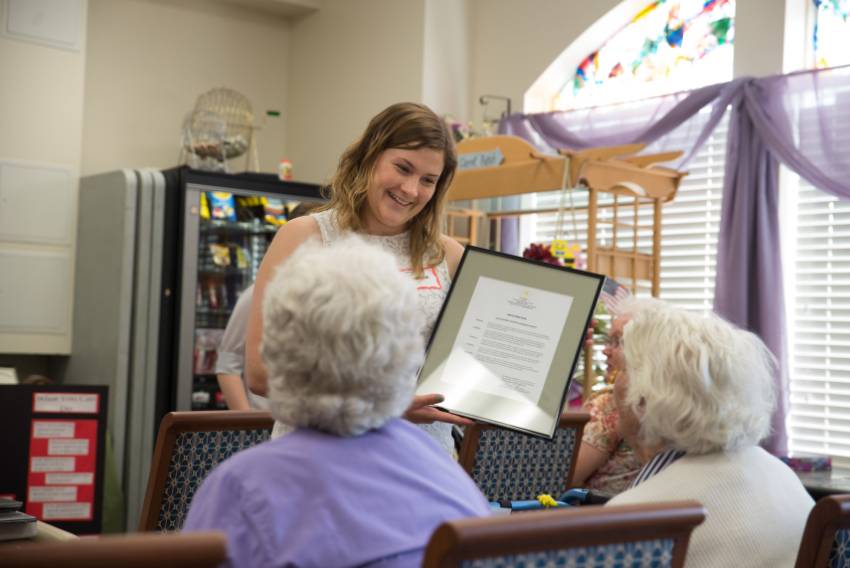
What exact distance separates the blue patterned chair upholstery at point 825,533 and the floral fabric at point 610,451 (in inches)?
54.0

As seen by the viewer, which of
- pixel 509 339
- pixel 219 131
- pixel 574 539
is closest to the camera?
pixel 574 539

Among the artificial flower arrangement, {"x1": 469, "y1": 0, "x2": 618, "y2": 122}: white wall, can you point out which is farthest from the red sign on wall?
{"x1": 469, "y1": 0, "x2": 618, "y2": 122}: white wall

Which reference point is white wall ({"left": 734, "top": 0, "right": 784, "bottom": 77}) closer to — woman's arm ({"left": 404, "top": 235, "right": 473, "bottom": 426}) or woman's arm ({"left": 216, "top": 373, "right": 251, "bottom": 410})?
woman's arm ({"left": 216, "top": 373, "right": 251, "bottom": 410})

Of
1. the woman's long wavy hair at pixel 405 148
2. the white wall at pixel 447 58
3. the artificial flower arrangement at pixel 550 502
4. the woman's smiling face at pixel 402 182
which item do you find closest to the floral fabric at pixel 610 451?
the artificial flower arrangement at pixel 550 502

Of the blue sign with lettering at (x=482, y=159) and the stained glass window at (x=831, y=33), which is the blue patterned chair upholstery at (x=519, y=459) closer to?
the blue sign with lettering at (x=482, y=159)

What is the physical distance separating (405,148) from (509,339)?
46 cm

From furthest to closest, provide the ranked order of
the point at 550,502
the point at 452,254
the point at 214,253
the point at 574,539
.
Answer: the point at 214,253 → the point at 452,254 → the point at 550,502 → the point at 574,539

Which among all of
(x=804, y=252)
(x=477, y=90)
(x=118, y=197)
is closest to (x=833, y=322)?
(x=804, y=252)

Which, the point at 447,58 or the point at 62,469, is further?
the point at 447,58

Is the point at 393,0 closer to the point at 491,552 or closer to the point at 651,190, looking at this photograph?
the point at 651,190

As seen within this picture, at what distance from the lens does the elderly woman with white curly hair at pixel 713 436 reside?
65.6 inches

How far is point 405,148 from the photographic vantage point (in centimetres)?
216

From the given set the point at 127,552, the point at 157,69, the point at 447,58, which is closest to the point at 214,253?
the point at 157,69

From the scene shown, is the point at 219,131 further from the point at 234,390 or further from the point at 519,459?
the point at 519,459
